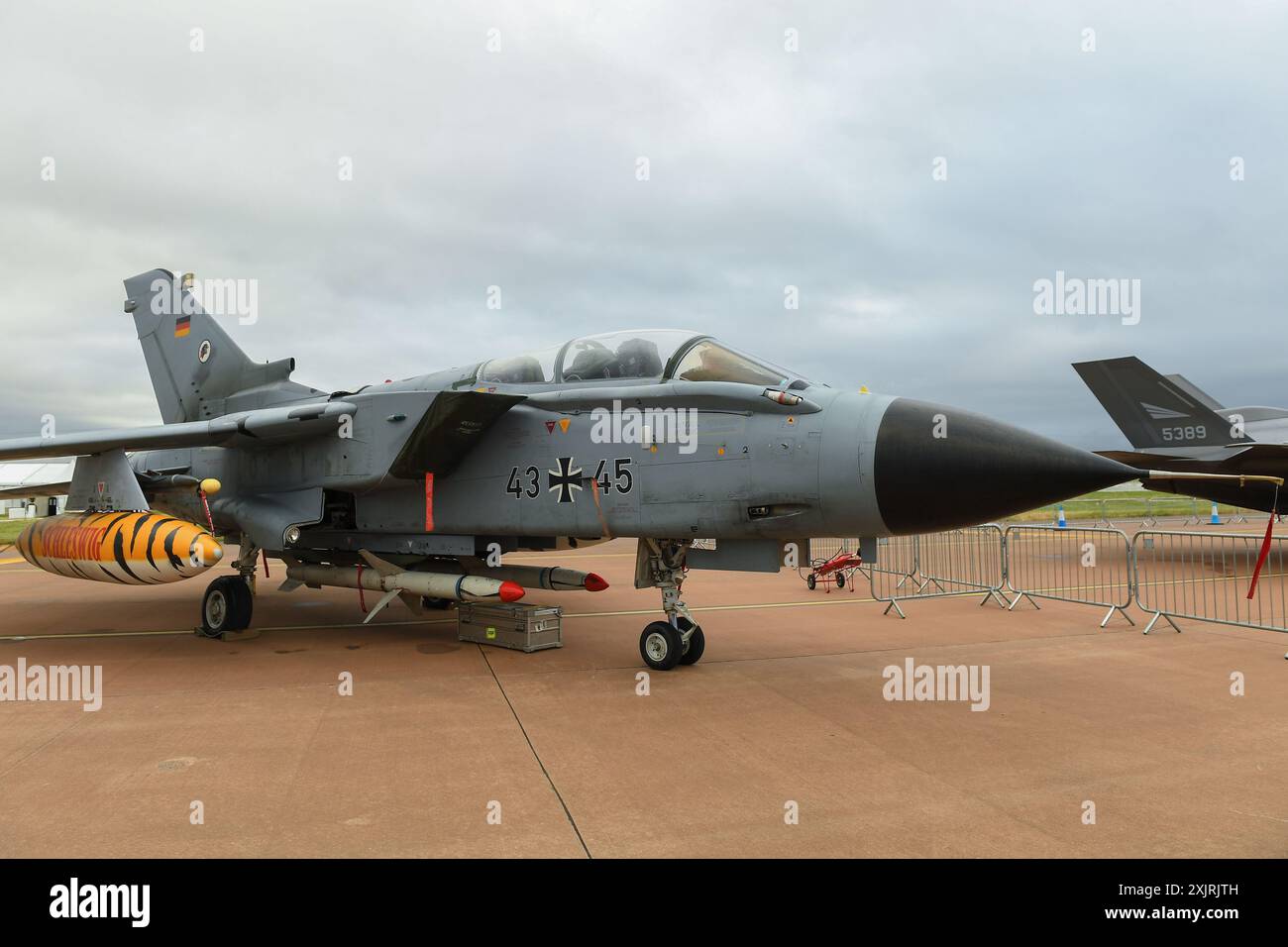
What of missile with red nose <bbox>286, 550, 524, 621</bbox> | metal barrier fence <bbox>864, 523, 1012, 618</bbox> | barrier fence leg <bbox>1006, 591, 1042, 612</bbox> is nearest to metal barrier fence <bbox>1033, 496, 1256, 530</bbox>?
metal barrier fence <bbox>864, 523, 1012, 618</bbox>

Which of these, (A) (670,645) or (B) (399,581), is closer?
(A) (670,645)

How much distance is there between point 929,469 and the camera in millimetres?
5418

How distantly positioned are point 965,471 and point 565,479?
3377 mm

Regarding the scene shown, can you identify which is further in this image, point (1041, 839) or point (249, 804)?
→ point (249, 804)

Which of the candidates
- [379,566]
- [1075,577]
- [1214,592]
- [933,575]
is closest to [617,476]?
[379,566]

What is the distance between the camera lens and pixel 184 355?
37.4ft

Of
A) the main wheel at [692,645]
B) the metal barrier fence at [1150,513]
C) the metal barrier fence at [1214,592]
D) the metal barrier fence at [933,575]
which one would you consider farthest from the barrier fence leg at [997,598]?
the metal barrier fence at [1150,513]

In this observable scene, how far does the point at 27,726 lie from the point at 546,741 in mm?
3676

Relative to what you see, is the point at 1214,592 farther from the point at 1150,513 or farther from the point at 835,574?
the point at 1150,513

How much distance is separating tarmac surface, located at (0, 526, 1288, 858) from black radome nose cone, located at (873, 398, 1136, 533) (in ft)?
4.87

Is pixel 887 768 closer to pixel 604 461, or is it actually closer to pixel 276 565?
pixel 604 461

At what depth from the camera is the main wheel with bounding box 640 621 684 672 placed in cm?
687

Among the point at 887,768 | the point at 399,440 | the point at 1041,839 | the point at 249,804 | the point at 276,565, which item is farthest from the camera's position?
the point at 276,565
